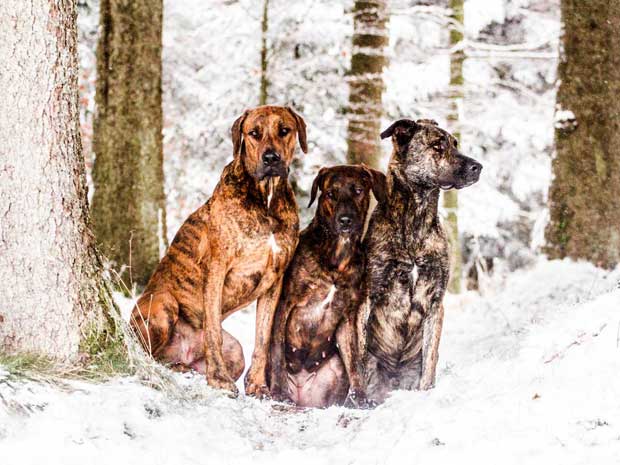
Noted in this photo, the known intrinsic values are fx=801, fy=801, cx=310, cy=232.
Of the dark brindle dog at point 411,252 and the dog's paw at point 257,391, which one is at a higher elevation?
the dark brindle dog at point 411,252

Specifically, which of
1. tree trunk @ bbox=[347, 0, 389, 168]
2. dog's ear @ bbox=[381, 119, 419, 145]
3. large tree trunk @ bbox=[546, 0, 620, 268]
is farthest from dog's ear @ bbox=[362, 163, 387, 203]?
tree trunk @ bbox=[347, 0, 389, 168]

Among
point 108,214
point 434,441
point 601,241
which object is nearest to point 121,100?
point 108,214

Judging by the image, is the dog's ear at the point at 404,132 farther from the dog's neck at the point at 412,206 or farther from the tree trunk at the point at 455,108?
the tree trunk at the point at 455,108

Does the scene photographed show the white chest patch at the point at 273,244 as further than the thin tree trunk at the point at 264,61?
No

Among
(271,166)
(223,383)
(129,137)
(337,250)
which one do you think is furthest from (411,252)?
(129,137)

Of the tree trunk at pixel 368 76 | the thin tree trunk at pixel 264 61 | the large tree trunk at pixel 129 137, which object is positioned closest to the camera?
the large tree trunk at pixel 129 137

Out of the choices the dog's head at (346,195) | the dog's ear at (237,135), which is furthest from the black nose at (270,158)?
the dog's head at (346,195)

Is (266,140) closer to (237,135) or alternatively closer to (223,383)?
(237,135)

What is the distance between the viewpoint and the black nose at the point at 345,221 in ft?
17.3

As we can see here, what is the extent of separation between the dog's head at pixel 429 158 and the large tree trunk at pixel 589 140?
8.61 ft

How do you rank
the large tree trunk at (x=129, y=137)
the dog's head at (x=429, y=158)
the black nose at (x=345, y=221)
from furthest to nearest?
1. the large tree trunk at (x=129, y=137)
2. the dog's head at (x=429, y=158)
3. the black nose at (x=345, y=221)

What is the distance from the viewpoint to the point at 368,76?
9.59 m

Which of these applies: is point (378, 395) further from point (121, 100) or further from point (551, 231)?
point (121, 100)

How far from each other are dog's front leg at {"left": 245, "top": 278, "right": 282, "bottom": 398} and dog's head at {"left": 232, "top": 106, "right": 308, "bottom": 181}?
2.54ft
